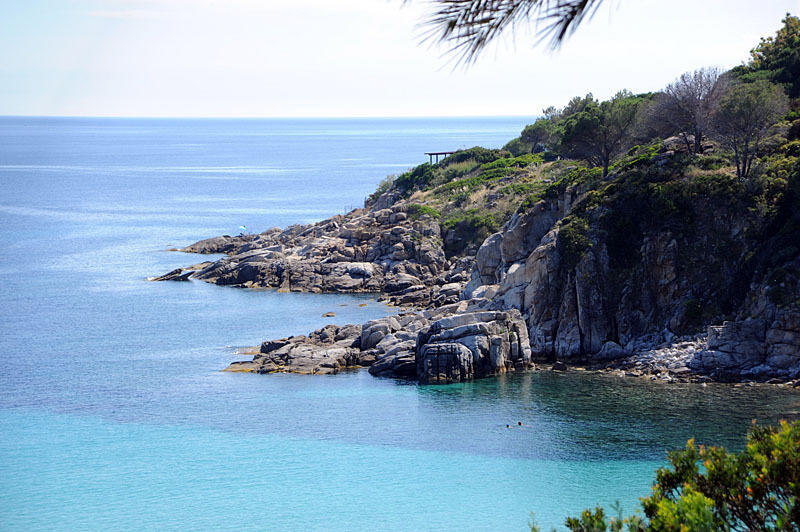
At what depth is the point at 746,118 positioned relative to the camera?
4394 cm

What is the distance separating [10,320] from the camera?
2232 inches

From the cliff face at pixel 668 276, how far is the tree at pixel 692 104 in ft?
12.2

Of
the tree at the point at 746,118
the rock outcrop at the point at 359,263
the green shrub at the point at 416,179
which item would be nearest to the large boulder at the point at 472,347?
the tree at the point at 746,118

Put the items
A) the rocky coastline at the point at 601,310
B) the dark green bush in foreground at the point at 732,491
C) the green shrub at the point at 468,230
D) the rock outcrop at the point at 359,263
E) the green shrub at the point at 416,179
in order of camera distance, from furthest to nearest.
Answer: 1. the green shrub at the point at 416,179
2. the green shrub at the point at 468,230
3. the rock outcrop at the point at 359,263
4. the rocky coastline at the point at 601,310
5. the dark green bush in foreground at the point at 732,491

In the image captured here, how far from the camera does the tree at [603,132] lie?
54188 mm

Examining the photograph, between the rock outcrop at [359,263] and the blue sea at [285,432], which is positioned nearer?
the blue sea at [285,432]

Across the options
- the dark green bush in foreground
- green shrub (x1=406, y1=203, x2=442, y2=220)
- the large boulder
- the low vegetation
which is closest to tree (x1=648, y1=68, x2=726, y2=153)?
the low vegetation

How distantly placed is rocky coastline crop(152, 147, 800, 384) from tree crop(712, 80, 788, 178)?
10.4 ft

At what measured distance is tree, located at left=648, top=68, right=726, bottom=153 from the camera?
47.9 metres

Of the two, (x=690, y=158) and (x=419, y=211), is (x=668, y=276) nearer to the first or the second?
(x=690, y=158)

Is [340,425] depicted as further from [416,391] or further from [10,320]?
[10,320]

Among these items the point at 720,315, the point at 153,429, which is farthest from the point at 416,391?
the point at 720,315

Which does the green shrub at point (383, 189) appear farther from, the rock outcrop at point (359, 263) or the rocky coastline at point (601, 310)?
the rocky coastline at point (601, 310)

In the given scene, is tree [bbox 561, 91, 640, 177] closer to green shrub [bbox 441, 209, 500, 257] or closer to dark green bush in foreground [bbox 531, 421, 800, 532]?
green shrub [bbox 441, 209, 500, 257]
